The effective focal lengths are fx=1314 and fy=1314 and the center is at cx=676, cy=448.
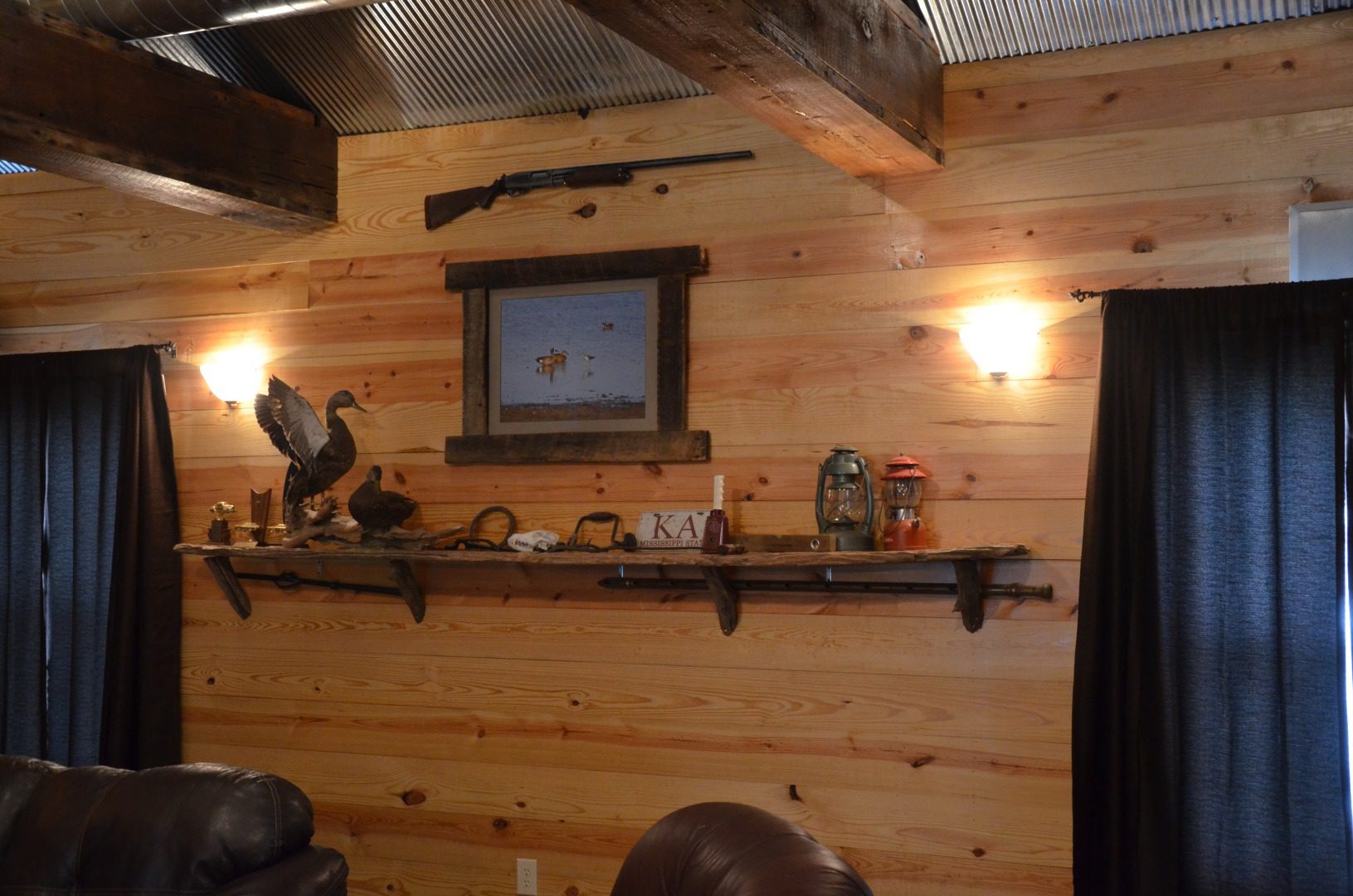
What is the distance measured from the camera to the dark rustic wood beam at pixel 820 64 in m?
2.42

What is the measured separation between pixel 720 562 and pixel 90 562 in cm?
232

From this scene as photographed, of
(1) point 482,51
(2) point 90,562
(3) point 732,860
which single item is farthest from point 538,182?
(3) point 732,860

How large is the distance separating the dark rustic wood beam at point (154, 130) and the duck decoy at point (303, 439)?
60 centimetres

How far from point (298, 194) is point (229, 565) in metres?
1.22

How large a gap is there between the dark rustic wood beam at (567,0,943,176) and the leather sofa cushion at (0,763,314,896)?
1.57 m

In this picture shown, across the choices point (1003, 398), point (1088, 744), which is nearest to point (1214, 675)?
point (1088, 744)

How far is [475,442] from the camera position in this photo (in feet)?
13.1

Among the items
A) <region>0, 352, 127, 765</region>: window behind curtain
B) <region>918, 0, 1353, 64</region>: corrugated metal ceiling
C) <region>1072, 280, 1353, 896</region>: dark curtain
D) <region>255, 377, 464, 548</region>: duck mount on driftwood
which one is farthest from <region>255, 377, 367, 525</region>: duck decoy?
<region>1072, 280, 1353, 896</region>: dark curtain

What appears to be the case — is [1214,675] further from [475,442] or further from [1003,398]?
[475,442]

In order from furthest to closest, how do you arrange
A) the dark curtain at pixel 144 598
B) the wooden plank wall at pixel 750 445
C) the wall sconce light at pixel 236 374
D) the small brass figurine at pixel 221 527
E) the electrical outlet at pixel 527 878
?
the wall sconce light at pixel 236 374
the dark curtain at pixel 144 598
the small brass figurine at pixel 221 527
the electrical outlet at pixel 527 878
the wooden plank wall at pixel 750 445

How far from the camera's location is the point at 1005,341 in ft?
11.3

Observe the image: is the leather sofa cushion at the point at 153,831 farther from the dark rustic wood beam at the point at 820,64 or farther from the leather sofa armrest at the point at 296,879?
the dark rustic wood beam at the point at 820,64

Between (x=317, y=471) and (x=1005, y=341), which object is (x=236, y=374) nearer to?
(x=317, y=471)

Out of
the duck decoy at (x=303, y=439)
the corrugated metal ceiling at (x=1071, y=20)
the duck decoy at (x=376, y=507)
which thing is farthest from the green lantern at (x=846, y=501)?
the duck decoy at (x=303, y=439)
